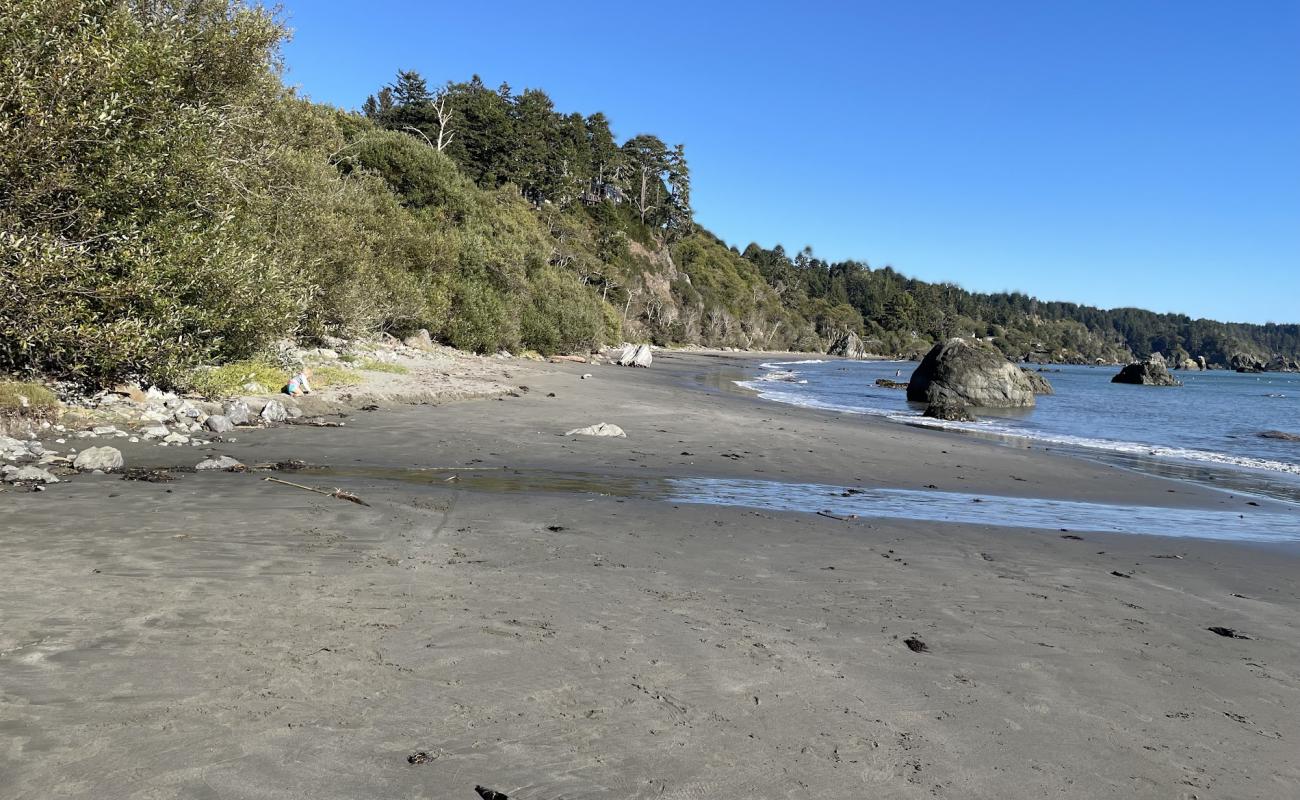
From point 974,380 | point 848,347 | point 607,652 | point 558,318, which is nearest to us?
point 607,652

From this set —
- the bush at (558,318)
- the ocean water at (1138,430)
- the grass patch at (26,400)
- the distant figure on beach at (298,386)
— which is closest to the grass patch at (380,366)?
the distant figure on beach at (298,386)

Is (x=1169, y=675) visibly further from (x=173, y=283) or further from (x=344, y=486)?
(x=173, y=283)

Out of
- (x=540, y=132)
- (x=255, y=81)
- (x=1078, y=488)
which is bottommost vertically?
(x=1078, y=488)

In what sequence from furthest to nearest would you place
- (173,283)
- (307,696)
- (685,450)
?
(685,450)
(173,283)
(307,696)

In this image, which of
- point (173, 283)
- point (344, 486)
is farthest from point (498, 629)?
point (173, 283)

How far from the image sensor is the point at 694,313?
384 feet

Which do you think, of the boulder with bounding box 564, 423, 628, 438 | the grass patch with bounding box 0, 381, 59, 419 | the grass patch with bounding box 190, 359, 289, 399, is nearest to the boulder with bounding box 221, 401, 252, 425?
the grass patch with bounding box 190, 359, 289, 399

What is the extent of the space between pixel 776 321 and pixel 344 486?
476 feet

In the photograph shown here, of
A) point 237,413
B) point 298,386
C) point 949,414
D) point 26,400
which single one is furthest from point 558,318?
point 26,400

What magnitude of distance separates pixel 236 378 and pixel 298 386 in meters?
1.37

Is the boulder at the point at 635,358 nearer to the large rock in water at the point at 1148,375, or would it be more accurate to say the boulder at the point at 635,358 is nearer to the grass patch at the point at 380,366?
the grass patch at the point at 380,366

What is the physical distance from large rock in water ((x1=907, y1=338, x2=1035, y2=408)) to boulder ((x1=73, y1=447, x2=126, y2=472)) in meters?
33.7

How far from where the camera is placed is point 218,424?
12.9 metres

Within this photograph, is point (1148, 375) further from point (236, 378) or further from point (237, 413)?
point (237, 413)
